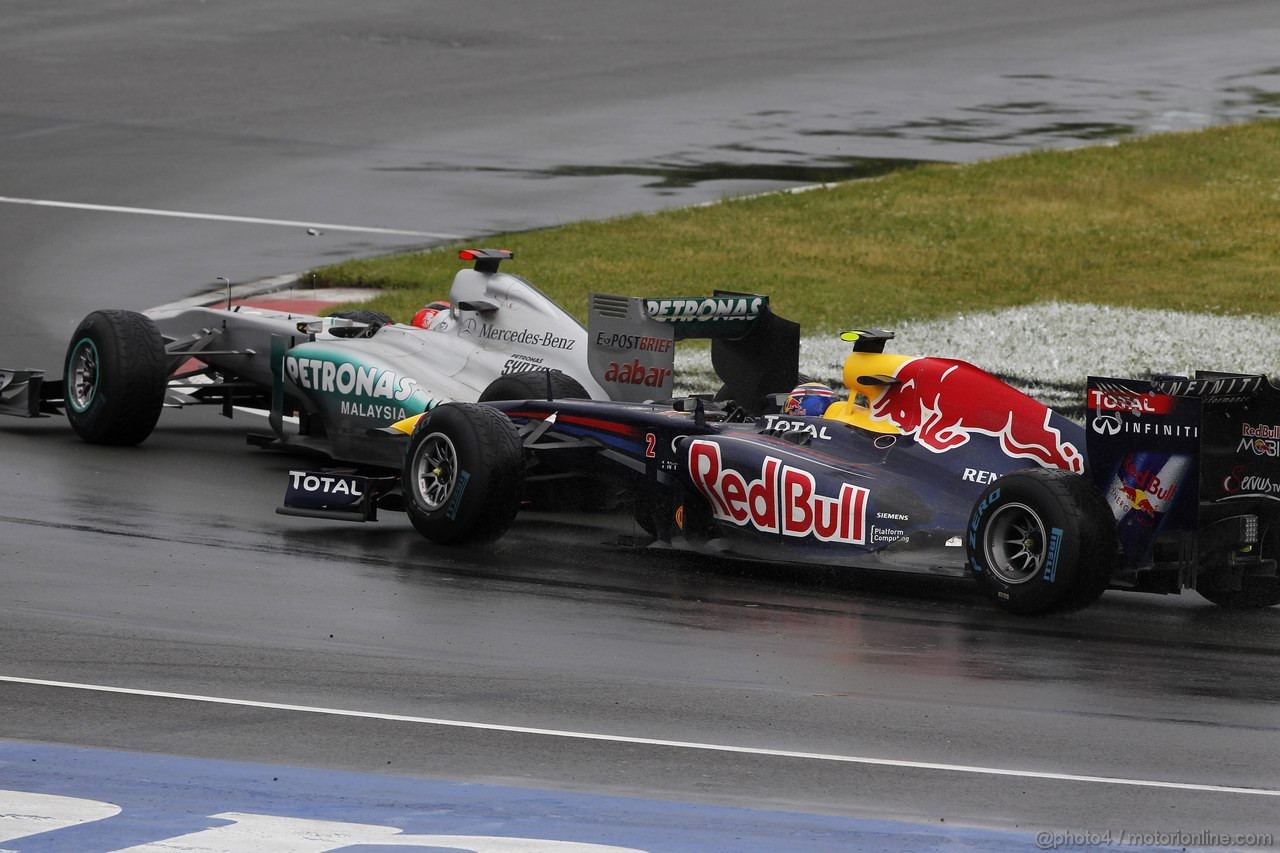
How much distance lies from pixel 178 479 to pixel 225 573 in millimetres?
2737

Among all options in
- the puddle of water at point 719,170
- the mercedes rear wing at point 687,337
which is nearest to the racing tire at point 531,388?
the mercedes rear wing at point 687,337

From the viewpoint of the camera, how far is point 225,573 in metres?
10.6

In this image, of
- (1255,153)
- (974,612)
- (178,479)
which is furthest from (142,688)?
(1255,153)

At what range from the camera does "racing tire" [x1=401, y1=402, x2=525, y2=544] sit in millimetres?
11055

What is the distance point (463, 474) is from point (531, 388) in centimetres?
170

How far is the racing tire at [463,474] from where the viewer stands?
1105 centimetres

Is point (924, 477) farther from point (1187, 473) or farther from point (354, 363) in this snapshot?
point (354, 363)

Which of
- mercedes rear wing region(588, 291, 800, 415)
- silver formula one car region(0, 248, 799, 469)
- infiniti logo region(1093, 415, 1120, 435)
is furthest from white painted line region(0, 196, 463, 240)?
infiniti logo region(1093, 415, 1120, 435)

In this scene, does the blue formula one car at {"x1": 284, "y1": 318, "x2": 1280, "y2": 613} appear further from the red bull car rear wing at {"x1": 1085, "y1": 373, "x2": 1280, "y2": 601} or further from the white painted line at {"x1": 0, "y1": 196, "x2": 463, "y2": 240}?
the white painted line at {"x1": 0, "y1": 196, "x2": 463, "y2": 240}

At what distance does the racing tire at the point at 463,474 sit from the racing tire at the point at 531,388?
4.16 feet

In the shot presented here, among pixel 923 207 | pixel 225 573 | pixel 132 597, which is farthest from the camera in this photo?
pixel 923 207

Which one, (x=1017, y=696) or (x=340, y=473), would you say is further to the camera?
(x=340, y=473)

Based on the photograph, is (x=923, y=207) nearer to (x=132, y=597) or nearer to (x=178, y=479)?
(x=178, y=479)

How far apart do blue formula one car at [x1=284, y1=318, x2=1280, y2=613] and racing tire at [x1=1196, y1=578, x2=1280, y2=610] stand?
0.04ft
